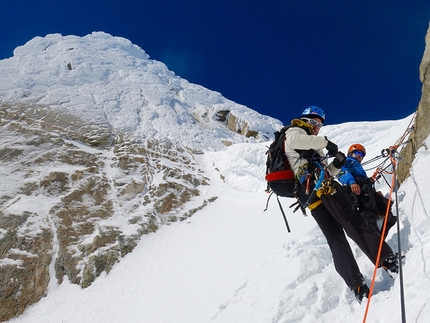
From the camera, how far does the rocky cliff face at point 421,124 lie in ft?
18.0

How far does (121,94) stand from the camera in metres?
38.8

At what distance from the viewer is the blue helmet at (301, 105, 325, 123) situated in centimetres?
471

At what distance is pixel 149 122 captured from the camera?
3306 cm

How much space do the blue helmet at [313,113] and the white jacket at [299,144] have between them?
1.62ft

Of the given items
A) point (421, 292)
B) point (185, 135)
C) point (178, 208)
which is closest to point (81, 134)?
point (185, 135)

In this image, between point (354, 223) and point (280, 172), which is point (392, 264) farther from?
point (280, 172)

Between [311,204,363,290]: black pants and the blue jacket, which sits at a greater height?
the blue jacket

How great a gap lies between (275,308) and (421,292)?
245 cm

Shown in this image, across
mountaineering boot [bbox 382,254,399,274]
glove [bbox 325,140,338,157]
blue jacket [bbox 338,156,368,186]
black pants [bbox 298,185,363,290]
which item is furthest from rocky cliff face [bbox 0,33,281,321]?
mountaineering boot [bbox 382,254,399,274]

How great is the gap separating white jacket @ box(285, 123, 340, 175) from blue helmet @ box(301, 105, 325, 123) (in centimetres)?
49

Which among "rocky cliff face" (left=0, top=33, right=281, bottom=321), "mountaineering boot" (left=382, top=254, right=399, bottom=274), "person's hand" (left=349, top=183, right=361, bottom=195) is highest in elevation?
"rocky cliff face" (left=0, top=33, right=281, bottom=321)

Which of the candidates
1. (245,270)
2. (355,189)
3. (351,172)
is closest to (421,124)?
(351,172)

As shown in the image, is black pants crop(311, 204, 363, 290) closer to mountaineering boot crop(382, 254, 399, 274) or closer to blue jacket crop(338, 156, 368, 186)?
mountaineering boot crop(382, 254, 399, 274)

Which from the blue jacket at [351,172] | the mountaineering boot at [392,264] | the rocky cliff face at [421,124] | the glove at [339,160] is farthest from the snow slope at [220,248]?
the glove at [339,160]
